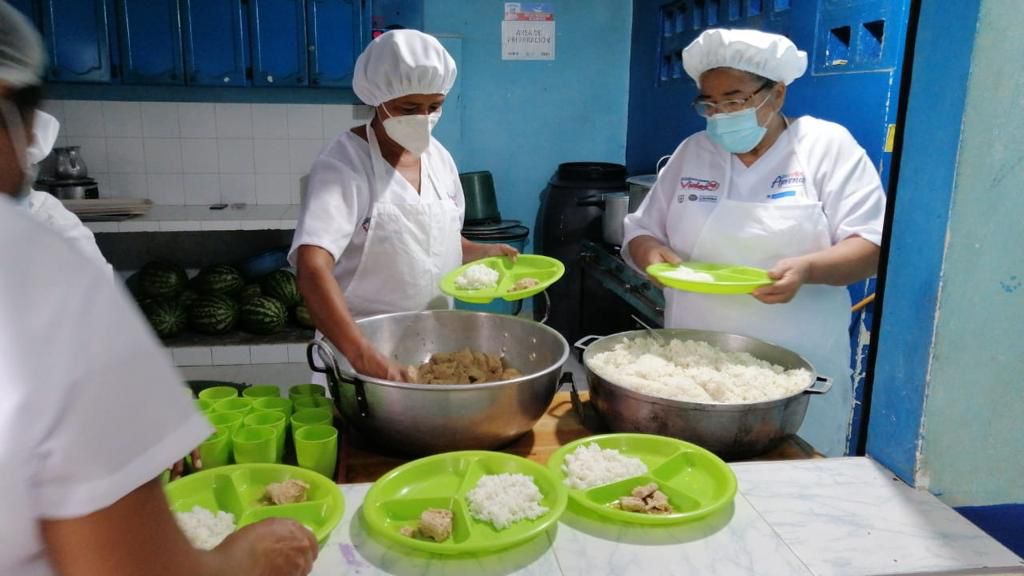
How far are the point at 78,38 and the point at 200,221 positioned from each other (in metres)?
1.25

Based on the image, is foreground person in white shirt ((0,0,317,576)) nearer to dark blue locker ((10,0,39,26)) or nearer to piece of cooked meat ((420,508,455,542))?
piece of cooked meat ((420,508,455,542))

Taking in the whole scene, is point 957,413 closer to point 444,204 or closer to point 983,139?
point 983,139

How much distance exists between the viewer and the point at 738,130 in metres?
2.27

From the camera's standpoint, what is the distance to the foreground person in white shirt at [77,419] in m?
0.59

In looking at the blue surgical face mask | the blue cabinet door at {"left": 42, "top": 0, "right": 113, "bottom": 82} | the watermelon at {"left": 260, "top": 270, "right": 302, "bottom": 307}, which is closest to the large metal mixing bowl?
the blue surgical face mask

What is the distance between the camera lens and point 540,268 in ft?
7.77

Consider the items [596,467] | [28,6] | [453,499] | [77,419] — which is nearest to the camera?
[77,419]

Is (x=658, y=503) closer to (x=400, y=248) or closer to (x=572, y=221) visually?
(x=400, y=248)

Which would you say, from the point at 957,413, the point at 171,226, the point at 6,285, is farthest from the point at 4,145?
the point at 171,226

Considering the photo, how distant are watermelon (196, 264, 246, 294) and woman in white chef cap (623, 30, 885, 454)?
3.02m

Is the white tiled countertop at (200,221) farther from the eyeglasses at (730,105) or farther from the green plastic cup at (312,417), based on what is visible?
the green plastic cup at (312,417)

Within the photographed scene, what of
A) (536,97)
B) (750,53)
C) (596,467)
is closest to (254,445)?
(596,467)

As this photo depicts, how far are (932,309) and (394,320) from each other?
124 centimetres

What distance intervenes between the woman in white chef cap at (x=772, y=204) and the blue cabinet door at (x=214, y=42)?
305cm
